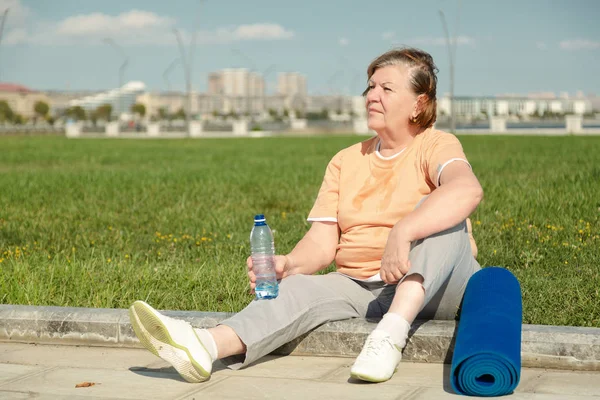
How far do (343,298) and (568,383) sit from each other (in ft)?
3.57

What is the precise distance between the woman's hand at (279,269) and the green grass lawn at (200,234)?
3.05 ft

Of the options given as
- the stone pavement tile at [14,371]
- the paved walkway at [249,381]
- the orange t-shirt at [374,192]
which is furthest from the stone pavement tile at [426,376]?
the stone pavement tile at [14,371]

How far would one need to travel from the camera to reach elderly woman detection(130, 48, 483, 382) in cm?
367

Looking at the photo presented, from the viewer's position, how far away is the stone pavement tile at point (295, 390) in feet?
11.3

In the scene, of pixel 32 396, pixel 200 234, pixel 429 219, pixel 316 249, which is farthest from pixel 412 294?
pixel 200 234

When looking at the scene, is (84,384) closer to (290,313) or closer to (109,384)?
(109,384)

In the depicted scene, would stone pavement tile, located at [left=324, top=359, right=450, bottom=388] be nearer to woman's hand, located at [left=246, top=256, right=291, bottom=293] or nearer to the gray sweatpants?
the gray sweatpants

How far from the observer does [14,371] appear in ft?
13.1

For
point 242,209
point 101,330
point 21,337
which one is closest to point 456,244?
point 101,330

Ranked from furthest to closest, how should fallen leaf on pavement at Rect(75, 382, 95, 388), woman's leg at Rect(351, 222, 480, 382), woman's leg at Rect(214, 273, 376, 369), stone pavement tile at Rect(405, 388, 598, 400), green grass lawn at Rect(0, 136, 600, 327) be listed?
green grass lawn at Rect(0, 136, 600, 327) → woman's leg at Rect(214, 273, 376, 369) → fallen leaf on pavement at Rect(75, 382, 95, 388) → woman's leg at Rect(351, 222, 480, 382) → stone pavement tile at Rect(405, 388, 598, 400)

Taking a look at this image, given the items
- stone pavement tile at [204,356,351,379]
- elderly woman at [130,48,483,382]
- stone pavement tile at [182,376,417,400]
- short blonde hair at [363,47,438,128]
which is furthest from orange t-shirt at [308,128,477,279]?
stone pavement tile at [182,376,417,400]

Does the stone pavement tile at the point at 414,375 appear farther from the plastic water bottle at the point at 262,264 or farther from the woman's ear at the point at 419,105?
the woman's ear at the point at 419,105

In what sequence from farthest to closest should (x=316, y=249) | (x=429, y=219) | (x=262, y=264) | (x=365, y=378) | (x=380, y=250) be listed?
1. (x=316, y=249)
2. (x=380, y=250)
3. (x=262, y=264)
4. (x=429, y=219)
5. (x=365, y=378)

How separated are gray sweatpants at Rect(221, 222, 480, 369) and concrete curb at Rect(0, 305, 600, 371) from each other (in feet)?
0.34
